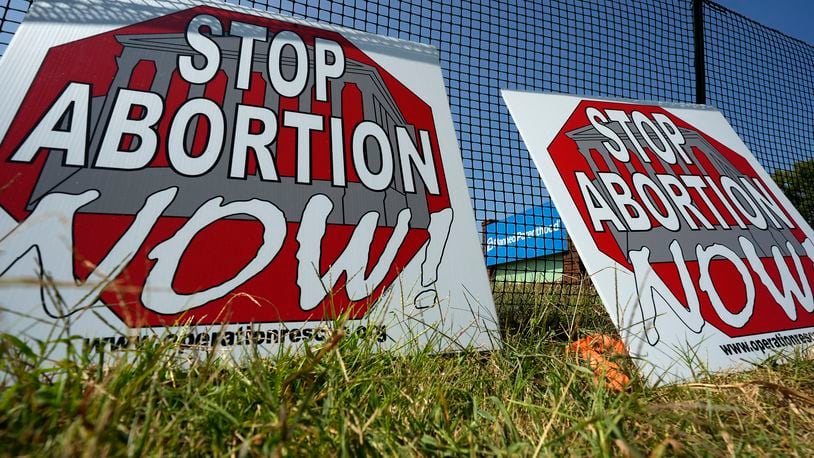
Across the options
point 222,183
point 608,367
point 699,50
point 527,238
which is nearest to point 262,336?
point 222,183

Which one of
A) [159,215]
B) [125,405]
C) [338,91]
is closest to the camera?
[125,405]

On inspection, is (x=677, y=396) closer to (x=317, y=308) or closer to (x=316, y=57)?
(x=317, y=308)

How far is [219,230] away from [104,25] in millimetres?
784

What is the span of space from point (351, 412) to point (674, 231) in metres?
1.48

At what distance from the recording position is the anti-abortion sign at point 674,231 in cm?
142

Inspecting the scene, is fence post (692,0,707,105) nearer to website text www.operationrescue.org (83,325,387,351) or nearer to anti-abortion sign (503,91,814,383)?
anti-abortion sign (503,91,814,383)

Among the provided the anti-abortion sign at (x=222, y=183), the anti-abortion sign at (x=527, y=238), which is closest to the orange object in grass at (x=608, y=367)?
the anti-abortion sign at (x=222, y=183)

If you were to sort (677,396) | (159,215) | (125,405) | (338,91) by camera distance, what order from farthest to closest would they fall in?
(338,91)
(159,215)
(677,396)
(125,405)

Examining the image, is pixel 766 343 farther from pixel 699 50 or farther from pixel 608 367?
pixel 699 50

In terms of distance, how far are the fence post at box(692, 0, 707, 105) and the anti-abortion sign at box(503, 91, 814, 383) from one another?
3.74 ft

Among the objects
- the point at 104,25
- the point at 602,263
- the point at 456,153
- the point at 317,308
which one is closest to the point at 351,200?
the point at 317,308

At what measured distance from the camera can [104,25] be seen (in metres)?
1.39

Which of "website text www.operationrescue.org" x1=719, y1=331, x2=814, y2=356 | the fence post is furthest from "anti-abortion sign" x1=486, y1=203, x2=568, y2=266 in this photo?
the fence post

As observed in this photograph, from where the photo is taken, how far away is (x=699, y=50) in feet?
10.7
